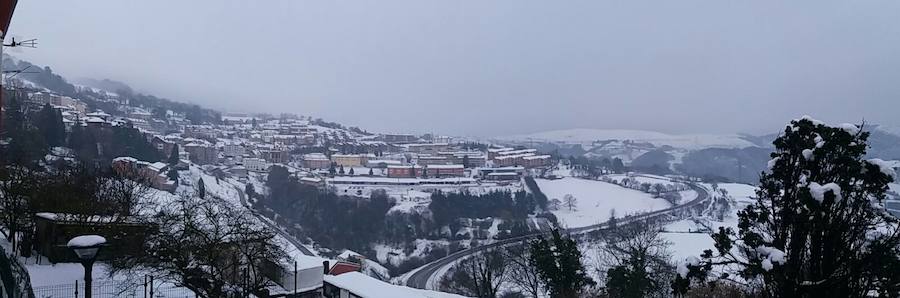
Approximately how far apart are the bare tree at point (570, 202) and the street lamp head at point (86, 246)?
61.6 metres

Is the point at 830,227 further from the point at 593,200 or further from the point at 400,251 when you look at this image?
the point at 593,200

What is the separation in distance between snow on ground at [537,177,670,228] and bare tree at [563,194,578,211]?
0.39m

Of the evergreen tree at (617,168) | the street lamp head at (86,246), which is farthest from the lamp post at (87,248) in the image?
the evergreen tree at (617,168)

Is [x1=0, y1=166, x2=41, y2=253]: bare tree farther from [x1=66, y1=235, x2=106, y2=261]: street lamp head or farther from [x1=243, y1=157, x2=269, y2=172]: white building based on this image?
[x1=243, y1=157, x2=269, y2=172]: white building

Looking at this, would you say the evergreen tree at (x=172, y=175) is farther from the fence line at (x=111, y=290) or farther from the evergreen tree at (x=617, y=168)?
the evergreen tree at (x=617, y=168)

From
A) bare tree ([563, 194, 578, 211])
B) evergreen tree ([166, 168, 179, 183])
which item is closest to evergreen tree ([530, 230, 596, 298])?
evergreen tree ([166, 168, 179, 183])

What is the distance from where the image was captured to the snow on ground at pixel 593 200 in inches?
2425

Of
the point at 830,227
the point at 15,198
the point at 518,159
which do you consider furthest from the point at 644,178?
the point at 830,227

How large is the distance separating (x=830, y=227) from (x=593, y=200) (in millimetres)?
66008

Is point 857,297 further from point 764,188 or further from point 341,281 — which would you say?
point 341,281

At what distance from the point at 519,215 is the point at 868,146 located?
5582 cm

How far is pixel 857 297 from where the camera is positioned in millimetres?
4375

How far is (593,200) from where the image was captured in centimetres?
6881

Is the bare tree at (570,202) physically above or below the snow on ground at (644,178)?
below
